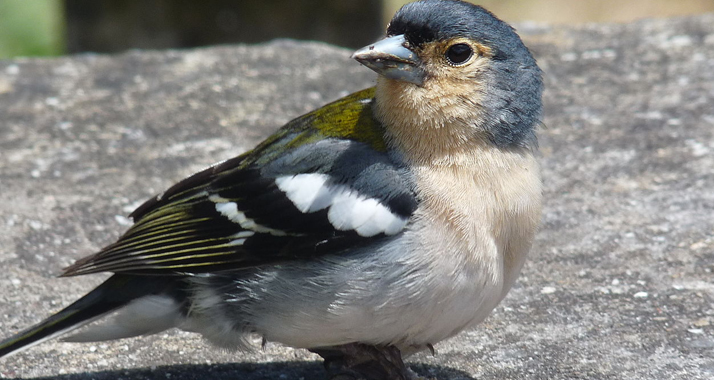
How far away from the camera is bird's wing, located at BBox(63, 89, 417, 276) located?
3.04 metres

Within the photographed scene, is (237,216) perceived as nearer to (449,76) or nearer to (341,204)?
(341,204)

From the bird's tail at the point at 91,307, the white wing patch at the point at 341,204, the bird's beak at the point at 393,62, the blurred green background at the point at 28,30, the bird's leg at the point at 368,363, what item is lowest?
the blurred green background at the point at 28,30

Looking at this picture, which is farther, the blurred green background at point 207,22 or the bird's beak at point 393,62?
the blurred green background at point 207,22

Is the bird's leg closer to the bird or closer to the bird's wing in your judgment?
the bird

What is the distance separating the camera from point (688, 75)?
225 inches

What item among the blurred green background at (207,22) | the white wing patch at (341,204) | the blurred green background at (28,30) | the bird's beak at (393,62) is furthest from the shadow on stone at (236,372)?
the blurred green background at (28,30)

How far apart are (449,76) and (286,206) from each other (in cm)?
69

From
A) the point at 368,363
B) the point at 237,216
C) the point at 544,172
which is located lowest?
the point at 368,363

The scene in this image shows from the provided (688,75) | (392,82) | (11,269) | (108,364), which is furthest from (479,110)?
(688,75)

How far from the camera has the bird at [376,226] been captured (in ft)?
9.77

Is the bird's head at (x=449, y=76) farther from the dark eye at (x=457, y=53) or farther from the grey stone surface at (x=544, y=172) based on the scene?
the grey stone surface at (x=544, y=172)

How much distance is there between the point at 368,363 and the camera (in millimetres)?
3328

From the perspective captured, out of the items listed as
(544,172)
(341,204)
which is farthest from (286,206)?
(544,172)

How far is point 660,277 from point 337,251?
1.60 meters
